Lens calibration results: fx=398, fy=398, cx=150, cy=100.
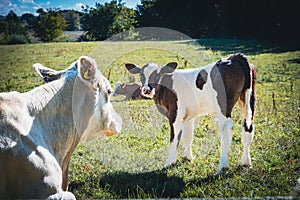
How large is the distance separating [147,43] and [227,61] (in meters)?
1.92

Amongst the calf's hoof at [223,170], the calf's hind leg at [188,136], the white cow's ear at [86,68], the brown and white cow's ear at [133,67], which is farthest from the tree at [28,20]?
the white cow's ear at [86,68]

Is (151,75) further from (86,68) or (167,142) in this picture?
(86,68)

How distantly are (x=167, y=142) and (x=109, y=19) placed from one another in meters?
2.06

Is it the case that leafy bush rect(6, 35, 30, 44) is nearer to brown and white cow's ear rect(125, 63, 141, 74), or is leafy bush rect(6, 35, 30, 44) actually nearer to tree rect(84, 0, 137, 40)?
tree rect(84, 0, 137, 40)

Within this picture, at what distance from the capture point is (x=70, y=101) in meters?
2.45

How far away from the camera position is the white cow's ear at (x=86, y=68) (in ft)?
7.84

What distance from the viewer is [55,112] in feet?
7.89

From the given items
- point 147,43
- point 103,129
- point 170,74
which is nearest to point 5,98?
point 103,129

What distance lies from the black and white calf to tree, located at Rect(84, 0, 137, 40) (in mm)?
1410

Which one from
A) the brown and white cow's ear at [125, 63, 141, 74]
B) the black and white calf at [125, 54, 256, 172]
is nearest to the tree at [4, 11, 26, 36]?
the brown and white cow's ear at [125, 63, 141, 74]

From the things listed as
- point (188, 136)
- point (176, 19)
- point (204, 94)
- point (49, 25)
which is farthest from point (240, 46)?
point (204, 94)

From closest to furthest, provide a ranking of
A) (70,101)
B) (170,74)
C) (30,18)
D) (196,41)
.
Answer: (70,101), (170,74), (196,41), (30,18)

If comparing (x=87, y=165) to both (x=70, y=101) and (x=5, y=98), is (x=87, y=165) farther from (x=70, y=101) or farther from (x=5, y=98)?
(x=5, y=98)

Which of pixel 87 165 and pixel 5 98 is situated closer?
pixel 5 98
